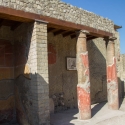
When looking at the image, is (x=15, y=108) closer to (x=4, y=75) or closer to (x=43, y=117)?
(x=4, y=75)

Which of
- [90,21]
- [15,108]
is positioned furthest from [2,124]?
[90,21]

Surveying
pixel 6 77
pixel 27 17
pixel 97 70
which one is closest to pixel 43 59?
pixel 27 17

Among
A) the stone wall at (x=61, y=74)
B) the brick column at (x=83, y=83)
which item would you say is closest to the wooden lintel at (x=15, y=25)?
the stone wall at (x=61, y=74)

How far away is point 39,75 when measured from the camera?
498cm

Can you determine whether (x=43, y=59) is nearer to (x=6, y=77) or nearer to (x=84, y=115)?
(x=6, y=77)

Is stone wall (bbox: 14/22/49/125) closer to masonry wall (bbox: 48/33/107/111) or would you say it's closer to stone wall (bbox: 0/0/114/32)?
stone wall (bbox: 0/0/114/32)

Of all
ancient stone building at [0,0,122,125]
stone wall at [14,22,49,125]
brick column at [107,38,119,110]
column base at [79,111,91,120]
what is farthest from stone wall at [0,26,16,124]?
brick column at [107,38,119,110]

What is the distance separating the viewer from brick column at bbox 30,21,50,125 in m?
4.91

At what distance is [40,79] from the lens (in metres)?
4.98

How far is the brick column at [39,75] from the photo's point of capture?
4.91 m

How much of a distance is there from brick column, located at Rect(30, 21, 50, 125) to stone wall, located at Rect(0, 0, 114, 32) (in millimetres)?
490

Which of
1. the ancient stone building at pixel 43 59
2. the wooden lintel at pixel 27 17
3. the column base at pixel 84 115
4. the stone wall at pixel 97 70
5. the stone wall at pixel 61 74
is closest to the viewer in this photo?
the wooden lintel at pixel 27 17

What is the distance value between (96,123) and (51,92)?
8.41 ft

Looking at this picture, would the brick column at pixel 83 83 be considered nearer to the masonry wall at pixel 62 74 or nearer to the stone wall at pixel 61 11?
the stone wall at pixel 61 11
